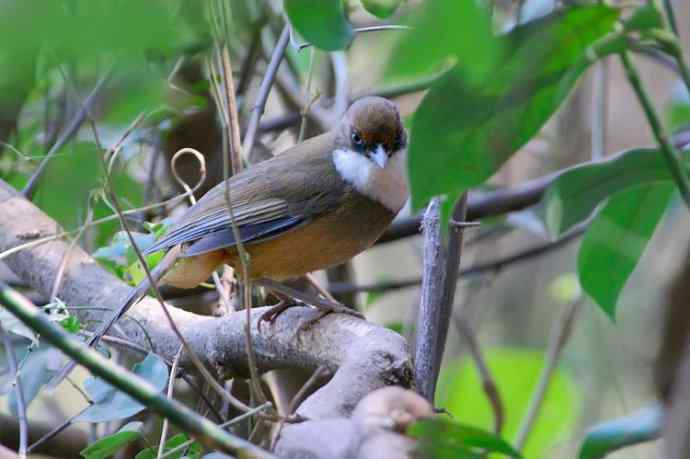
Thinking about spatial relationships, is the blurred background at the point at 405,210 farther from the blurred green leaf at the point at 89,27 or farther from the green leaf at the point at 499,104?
the green leaf at the point at 499,104

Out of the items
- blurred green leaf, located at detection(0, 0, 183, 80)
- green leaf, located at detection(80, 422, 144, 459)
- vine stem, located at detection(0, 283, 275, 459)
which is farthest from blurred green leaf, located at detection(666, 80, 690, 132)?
blurred green leaf, located at detection(0, 0, 183, 80)

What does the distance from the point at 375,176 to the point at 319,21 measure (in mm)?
1588

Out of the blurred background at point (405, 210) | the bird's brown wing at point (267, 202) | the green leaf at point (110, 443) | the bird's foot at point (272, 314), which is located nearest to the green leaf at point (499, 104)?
the blurred background at point (405, 210)

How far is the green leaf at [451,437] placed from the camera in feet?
3.97

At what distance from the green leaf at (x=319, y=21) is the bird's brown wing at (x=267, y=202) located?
1410 millimetres

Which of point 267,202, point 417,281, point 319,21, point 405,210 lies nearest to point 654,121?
point 319,21

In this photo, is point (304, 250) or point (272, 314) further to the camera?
point (304, 250)

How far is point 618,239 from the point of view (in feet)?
6.69

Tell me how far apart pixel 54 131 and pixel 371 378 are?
2484 millimetres

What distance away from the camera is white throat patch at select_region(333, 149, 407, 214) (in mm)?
2998

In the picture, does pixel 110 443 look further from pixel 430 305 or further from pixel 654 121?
pixel 654 121

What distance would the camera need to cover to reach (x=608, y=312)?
2090 mm

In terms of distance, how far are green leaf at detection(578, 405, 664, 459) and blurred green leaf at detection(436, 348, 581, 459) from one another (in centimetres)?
240

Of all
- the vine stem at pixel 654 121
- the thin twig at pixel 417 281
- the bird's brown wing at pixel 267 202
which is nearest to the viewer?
the vine stem at pixel 654 121
